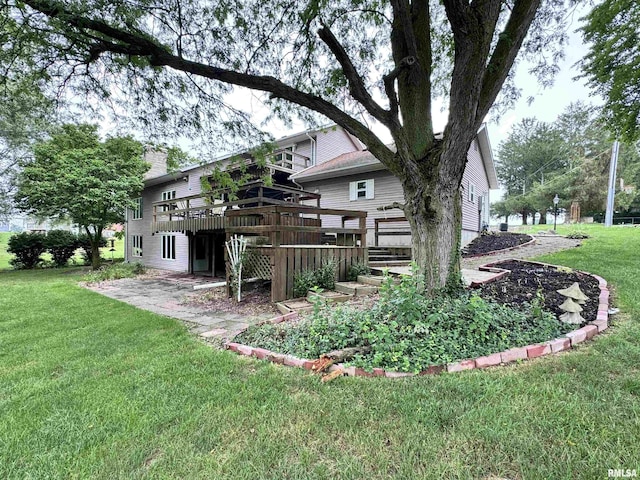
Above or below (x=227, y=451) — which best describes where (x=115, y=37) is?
above

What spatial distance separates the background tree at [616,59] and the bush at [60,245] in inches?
981

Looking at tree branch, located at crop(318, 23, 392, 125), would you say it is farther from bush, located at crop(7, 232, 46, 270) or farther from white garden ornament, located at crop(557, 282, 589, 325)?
bush, located at crop(7, 232, 46, 270)

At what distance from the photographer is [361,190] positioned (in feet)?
37.8

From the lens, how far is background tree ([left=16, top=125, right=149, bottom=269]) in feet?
40.6

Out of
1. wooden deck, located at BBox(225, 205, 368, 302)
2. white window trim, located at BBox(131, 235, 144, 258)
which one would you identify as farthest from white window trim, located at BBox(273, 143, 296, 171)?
white window trim, located at BBox(131, 235, 144, 258)

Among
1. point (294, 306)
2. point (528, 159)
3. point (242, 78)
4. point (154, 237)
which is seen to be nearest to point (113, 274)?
point (154, 237)

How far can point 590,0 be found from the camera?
4.60m

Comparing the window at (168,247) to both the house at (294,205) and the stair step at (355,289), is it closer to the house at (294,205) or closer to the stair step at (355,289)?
the house at (294,205)

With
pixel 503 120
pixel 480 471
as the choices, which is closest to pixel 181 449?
pixel 480 471

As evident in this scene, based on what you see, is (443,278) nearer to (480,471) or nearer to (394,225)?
(480,471)

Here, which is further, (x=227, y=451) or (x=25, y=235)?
(x=25, y=235)

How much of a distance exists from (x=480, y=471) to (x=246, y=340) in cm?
278

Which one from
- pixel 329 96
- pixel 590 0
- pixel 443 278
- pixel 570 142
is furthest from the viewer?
pixel 570 142

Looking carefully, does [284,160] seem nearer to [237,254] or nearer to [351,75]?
[237,254]
